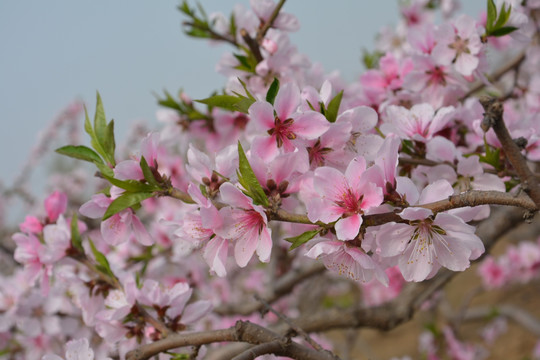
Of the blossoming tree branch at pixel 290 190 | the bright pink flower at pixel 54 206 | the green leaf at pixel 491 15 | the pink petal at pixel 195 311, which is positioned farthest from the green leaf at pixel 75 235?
the green leaf at pixel 491 15

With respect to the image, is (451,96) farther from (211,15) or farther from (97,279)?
(97,279)

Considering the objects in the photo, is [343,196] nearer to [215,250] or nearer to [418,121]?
[215,250]

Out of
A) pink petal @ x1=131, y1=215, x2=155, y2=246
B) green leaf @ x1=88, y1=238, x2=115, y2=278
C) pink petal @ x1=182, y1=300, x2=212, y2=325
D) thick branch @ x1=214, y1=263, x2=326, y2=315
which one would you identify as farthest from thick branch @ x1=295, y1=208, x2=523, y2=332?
pink petal @ x1=131, y1=215, x2=155, y2=246

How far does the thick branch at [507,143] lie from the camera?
802 mm

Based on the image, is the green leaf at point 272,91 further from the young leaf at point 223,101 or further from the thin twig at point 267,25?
the thin twig at point 267,25

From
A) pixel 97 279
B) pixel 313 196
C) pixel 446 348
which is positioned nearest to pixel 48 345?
pixel 97 279

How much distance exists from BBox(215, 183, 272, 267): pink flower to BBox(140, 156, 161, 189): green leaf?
0.22 metres

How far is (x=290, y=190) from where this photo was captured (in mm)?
994

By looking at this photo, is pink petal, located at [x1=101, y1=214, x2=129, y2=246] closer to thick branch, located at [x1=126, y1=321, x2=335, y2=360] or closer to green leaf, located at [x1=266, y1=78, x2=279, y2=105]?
thick branch, located at [x1=126, y1=321, x2=335, y2=360]

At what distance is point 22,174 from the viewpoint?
29.8 ft

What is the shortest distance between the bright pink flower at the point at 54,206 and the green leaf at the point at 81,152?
18.3 inches

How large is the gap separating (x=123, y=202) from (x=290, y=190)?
0.40 meters

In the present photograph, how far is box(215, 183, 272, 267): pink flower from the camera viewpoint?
901mm

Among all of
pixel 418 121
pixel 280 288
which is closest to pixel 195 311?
pixel 418 121
